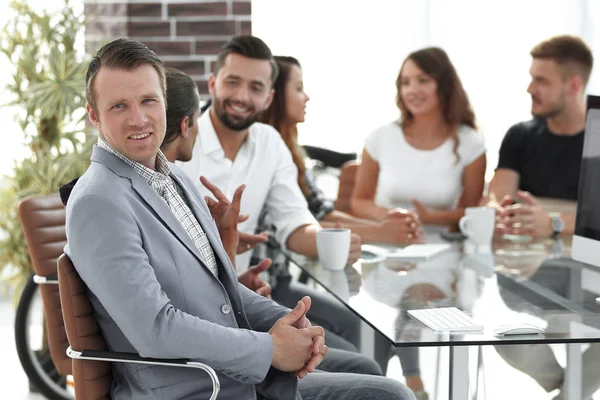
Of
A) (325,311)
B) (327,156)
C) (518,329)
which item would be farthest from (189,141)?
(327,156)

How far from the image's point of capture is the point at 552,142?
132 inches

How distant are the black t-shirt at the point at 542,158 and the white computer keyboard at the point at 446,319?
1565mm

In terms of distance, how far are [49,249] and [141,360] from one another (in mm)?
969

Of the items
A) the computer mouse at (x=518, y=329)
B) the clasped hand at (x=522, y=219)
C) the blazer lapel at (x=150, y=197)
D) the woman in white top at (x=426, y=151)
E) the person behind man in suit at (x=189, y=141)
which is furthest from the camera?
the woman in white top at (x=426, y=151)

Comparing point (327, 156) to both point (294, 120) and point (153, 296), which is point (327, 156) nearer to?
point (294, 120)

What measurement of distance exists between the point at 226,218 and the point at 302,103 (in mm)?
1187

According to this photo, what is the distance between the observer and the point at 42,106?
3.46m

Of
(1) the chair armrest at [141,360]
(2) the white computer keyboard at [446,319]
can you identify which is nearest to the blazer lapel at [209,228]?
(1) the chair armrest at [141,360]

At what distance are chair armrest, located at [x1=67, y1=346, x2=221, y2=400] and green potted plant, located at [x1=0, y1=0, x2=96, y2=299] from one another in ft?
6.34

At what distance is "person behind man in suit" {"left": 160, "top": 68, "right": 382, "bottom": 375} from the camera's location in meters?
2.15

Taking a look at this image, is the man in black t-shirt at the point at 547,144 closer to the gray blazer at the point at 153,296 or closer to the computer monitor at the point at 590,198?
the computer monitor at the point at 590,198

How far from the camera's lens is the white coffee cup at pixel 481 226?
2.76 m

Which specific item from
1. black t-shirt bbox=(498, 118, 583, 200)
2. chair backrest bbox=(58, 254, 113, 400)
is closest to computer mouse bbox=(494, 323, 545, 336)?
chair backrest bbox=(58, 254, 113, 400)

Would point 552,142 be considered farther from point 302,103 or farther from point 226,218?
point 226,218
